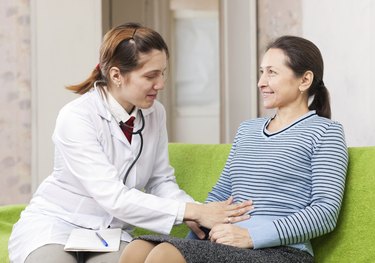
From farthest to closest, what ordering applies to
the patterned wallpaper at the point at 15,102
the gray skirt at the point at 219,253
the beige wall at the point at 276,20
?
the patterned wallpaper at the point at 15,102
the beige wall at the point at 276,20
the gray skirt at the point at 219,253

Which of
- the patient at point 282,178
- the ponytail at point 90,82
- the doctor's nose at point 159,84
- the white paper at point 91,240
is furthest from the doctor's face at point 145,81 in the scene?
the white paper at point 91,240

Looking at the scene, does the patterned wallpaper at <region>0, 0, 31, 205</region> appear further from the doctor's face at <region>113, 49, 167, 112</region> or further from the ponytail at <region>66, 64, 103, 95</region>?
the doctor's face at <region>113, 49, 167, 112</region>

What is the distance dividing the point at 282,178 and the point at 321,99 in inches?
11.6

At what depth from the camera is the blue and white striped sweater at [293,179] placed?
6.06 ft

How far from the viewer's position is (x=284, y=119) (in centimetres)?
209

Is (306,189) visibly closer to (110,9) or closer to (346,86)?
(346,86)

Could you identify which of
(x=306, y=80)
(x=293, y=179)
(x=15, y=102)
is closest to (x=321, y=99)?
(x=306, y=80)

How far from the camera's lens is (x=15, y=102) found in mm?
4145

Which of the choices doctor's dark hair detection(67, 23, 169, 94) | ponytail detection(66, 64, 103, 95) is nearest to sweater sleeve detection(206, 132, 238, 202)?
doctor's dark hair detection(67, 23, 169, 94)

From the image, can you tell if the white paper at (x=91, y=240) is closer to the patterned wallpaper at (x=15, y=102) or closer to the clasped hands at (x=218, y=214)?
the clasped hands at (x=218, y=214)

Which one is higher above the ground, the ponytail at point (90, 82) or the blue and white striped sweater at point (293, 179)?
the ponytail at point (90, 82)

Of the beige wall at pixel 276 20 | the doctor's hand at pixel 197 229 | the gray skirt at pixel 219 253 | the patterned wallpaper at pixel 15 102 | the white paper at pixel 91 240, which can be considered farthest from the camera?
the patterned wallpaper at pixel 15 102

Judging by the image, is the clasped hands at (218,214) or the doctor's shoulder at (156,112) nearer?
the clasped hands at (218,214)

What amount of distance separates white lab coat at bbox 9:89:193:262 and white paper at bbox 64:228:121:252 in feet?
0.16
